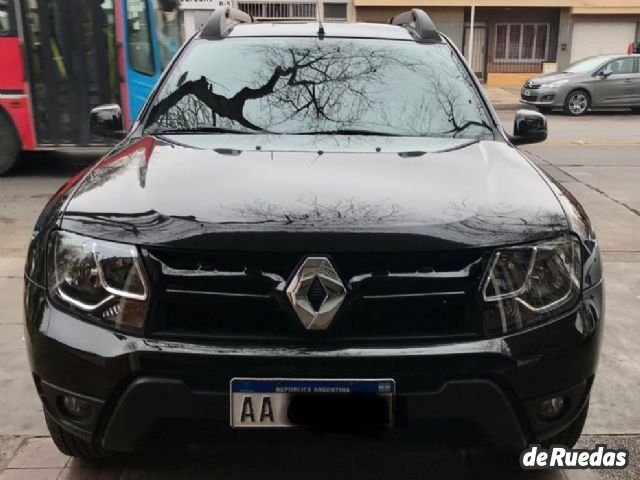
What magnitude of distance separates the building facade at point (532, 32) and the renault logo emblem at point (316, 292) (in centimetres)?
2496

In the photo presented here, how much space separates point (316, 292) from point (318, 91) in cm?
146

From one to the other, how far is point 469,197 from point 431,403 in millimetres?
702

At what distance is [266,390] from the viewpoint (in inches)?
81.9

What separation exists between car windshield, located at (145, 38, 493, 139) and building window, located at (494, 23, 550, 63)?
24301mm

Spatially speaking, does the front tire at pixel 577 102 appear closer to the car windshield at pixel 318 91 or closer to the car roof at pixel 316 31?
the car roof at pixel 316 31

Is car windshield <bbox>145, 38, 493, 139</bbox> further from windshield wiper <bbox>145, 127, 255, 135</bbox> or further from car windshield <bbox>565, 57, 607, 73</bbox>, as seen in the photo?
car windshield <bbox>565, 57, 607, 73</bbox>

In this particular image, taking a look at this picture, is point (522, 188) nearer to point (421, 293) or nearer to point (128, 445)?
point (421, 293)

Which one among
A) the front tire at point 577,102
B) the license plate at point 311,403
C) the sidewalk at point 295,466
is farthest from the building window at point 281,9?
the license plate at point 311,403

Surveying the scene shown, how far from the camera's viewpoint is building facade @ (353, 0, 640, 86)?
84.3ft

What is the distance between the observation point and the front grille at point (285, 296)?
209 centimetres

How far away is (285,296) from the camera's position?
2076mm

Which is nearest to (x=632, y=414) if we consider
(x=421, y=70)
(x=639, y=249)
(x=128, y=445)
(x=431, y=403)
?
(x=431, y=403)

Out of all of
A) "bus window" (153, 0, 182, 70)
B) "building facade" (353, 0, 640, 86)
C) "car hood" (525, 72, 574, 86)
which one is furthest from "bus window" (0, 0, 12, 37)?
"building facade" (353, 0, 640, 86)

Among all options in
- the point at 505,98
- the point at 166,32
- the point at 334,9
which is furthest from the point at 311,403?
the point at 334,9
